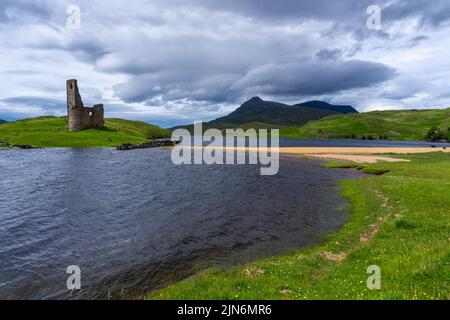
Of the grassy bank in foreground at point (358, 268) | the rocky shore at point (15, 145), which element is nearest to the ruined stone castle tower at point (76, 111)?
the rocky shore at point (15, 145)

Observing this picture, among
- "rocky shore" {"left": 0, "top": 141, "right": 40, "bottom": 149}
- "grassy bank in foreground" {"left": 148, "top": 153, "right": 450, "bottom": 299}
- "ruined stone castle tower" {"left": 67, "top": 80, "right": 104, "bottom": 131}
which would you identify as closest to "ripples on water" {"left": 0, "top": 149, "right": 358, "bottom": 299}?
"grassy bank in foreground" {"left": 148, "top": 153, "right": 450, "bottom": 299}

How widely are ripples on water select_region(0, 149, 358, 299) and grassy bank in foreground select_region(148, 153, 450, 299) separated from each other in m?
2.51

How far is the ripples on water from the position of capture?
18.3 metres

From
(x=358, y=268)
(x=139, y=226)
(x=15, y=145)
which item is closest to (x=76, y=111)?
(x=15, y=145)

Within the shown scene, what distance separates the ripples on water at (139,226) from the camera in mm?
18328

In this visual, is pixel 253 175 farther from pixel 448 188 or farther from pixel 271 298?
pixel 271 298

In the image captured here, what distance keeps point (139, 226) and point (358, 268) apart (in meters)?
18.6

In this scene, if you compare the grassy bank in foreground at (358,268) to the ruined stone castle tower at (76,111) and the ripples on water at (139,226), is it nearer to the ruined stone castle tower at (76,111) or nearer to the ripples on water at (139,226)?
the ripples on water at (139,226)

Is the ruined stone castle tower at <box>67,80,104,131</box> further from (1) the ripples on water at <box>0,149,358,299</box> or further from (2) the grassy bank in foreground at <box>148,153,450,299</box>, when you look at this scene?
(2) the grassy bank in foreground at <box>148,153,450,299</box>

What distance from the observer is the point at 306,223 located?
95.0 feet

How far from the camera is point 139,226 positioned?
2750cm

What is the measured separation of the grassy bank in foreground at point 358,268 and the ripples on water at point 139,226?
251 centimetres

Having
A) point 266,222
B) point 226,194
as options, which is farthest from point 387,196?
point 226,194

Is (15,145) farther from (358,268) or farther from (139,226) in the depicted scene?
(358,268)
